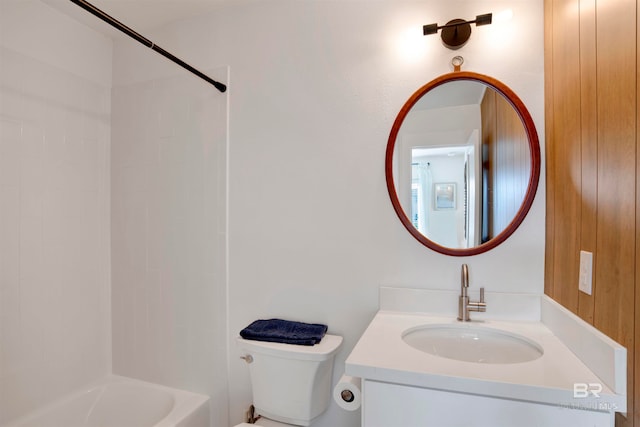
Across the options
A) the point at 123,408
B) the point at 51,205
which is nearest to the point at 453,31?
the point at 51,205

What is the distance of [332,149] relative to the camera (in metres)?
1.65

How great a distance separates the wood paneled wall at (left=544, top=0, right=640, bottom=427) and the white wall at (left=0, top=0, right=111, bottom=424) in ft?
7.55

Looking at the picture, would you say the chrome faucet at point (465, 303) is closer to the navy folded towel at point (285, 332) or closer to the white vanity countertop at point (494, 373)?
the white vanity countertop at point (494, 373)

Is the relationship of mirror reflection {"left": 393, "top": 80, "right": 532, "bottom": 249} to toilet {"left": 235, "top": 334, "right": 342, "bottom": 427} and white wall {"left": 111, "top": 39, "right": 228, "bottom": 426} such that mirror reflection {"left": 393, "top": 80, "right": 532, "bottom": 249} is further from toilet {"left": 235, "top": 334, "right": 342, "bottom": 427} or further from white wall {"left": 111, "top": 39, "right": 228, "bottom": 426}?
white wall {"left": 111, "top": 39, "right": 228, "bottom": 426}

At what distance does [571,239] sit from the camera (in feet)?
3.77

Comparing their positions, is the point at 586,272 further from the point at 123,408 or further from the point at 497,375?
the point at 123,408

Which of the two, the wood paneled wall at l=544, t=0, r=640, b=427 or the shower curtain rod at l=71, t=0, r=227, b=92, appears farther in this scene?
the shower curtain rod at l=71, t=0, r=227, b=92

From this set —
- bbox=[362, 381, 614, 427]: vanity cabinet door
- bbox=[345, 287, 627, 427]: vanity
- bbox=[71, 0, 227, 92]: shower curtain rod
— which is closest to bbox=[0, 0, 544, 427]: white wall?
bbox=[71, 0, 227, 92]: shower curtain rod

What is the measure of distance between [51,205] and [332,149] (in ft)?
4.88

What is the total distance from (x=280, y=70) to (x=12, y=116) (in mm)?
1283

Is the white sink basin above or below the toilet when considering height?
above

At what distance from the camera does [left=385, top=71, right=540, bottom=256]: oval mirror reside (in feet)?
4.58

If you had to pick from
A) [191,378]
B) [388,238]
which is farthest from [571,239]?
[191,378]

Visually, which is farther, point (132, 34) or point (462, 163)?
point (462, 163)
